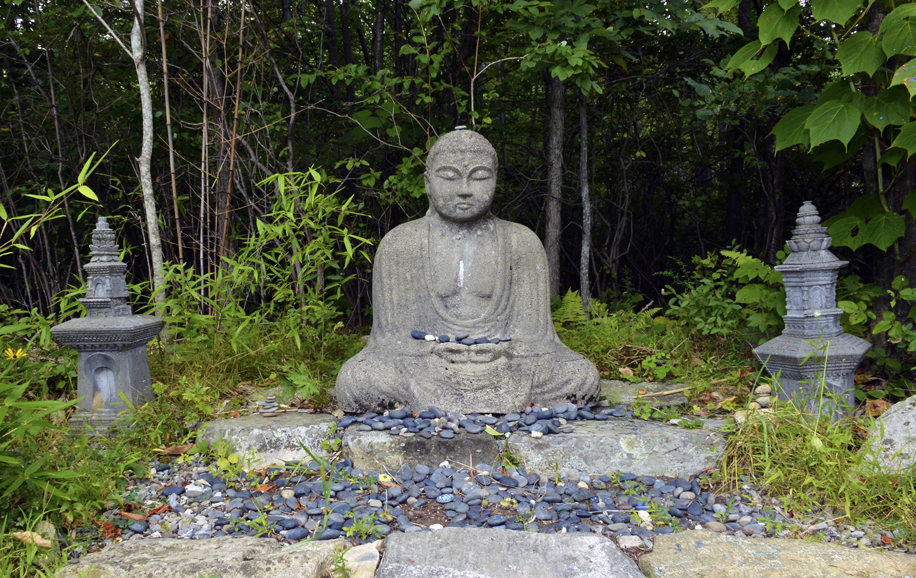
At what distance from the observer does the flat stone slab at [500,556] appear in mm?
2305

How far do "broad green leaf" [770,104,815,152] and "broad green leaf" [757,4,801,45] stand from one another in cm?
40

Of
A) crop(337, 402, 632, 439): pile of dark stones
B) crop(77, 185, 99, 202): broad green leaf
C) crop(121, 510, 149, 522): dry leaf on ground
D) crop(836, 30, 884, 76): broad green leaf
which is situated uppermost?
crop(836, 30, 884, 76): broad green leaf

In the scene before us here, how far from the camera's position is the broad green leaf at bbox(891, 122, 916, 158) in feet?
10.6

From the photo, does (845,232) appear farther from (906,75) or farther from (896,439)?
(896,439)

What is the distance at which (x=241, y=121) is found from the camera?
215 inches

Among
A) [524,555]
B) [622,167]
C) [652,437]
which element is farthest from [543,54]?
[524,555]

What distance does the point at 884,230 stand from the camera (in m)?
3.62

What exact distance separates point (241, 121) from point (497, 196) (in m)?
2.71

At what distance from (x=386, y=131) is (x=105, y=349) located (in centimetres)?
287

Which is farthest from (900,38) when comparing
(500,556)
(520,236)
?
(500,556)

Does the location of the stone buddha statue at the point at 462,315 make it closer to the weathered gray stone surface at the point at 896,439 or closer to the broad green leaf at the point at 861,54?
the weathered gray stone surface at the point at 896,439

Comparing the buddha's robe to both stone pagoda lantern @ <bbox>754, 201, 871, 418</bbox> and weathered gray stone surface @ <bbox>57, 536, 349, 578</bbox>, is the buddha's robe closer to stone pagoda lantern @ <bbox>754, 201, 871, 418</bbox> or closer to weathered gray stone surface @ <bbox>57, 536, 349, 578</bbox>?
stone pagoda lantern @ <bbox>754, 201, 871, 418</bbox>

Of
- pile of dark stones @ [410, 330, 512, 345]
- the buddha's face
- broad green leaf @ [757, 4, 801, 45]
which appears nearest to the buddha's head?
the buddha's face

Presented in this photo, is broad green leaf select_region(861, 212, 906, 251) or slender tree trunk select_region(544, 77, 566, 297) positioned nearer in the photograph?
broad green leaf select_region(861, 212, 906, 251)
